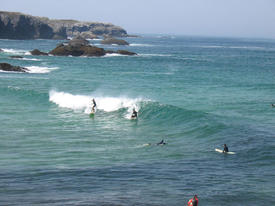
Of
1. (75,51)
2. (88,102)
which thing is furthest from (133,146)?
(75,51)

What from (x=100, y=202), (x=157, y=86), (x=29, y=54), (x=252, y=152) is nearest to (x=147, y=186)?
(x=100, y=202)

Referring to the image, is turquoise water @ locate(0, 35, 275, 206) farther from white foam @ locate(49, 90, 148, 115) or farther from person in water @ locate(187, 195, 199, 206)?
person in water @ locate(187, 195, 199, 206)

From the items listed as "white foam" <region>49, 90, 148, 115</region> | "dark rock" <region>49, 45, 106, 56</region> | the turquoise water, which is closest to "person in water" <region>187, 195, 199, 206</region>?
the turquoise water

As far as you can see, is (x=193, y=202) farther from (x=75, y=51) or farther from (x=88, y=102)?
(x=75, y=51)

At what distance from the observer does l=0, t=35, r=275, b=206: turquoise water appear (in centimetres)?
1931

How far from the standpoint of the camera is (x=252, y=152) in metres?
26.5

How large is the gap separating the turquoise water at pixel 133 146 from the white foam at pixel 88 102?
0.10 metres

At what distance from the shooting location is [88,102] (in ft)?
145

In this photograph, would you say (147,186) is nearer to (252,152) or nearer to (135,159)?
(135,159)

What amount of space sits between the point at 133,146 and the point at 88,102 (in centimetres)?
1730

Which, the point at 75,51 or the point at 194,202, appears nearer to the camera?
the point at 194,202

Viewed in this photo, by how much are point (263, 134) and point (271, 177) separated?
9.19m

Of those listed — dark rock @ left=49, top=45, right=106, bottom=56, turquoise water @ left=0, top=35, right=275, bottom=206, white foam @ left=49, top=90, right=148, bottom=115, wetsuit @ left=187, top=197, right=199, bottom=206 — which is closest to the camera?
wetsuit @ left=187, top=197, right=199, bottom=206

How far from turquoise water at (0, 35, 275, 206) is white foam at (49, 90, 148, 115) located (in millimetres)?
102
